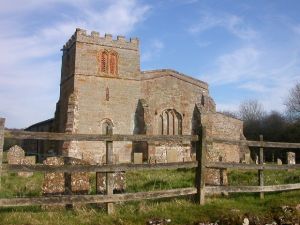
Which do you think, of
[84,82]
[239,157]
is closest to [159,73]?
[84,82]

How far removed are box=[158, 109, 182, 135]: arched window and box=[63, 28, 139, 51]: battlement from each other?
6319mm

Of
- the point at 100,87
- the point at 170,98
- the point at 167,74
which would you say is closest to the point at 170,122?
the point at 170,98

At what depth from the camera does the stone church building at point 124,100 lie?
3247 centimetres

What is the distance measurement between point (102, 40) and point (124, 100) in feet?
17.9

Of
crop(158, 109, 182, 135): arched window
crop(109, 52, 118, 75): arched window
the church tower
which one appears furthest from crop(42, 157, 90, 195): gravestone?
crop(158, 109, 182, 135): arched window

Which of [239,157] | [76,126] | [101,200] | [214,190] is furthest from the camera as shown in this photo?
[239,157]

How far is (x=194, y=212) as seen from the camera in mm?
7488

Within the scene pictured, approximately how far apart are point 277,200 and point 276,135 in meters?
47.9

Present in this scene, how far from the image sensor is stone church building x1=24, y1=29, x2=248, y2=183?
107ft

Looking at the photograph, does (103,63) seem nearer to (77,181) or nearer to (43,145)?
(43,145)

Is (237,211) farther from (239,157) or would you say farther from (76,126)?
(239,157)

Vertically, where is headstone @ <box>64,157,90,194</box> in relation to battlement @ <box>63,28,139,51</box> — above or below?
below

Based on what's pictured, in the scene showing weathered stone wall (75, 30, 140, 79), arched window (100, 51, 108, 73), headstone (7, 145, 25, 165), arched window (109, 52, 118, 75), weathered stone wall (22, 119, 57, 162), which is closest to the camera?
headstone (7, 145, 25, 165)

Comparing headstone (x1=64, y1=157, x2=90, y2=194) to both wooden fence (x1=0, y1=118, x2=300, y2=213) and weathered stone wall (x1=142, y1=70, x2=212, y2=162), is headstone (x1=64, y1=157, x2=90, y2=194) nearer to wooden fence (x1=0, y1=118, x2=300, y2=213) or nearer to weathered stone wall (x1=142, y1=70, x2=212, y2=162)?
wooden fence (x1=0, y1=118, x2=300, y2=213)
